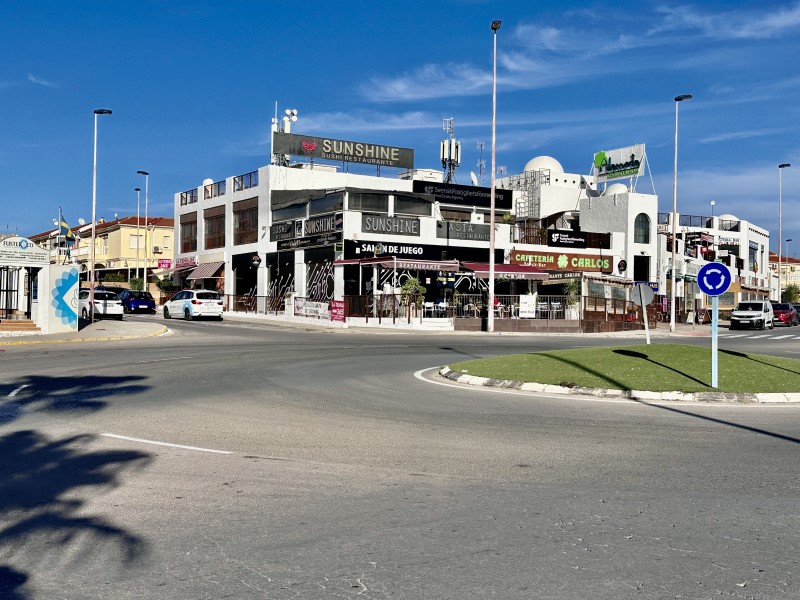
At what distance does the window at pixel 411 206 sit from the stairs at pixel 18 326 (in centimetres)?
2590

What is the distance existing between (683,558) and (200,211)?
64.8 m

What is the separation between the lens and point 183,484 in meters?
6.89

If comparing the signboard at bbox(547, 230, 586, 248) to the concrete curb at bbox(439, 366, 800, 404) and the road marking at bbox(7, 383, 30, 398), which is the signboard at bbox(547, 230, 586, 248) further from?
the road marking at bbox(7, 383, 30, 398)

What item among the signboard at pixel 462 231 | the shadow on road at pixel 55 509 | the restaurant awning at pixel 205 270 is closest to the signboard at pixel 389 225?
the signboard at pixel 462 231

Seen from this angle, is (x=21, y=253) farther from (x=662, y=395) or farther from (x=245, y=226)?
(x=245, y=226)

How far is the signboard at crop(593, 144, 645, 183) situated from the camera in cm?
6862

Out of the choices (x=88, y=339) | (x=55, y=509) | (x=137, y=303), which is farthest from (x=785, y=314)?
(x=55, y=509)

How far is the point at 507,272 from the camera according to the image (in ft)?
157

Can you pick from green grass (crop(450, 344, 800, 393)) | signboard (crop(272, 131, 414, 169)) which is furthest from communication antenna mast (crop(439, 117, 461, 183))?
green grass (crop(450, 344, 800, 393))

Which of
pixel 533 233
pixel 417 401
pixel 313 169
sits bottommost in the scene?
pixel 417 401

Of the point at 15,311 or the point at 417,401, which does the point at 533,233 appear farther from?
the point at 417,401

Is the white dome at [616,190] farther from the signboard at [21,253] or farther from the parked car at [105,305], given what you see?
the signboard at [21,253]

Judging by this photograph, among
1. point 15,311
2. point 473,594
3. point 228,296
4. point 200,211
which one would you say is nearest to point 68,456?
point 473,594

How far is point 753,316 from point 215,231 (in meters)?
40.0
